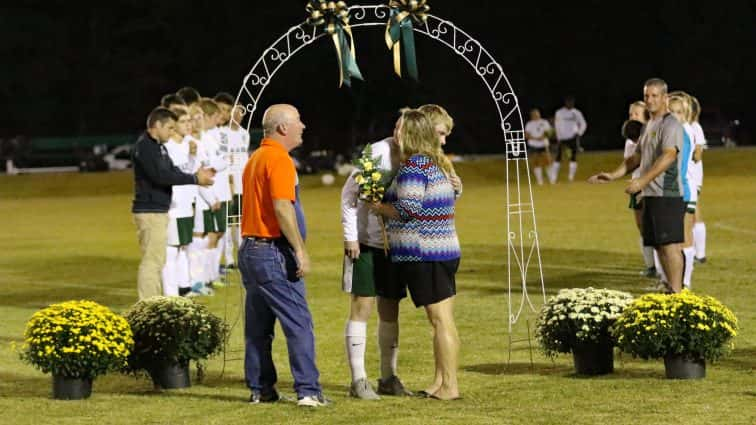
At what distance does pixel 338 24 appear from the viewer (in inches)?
416

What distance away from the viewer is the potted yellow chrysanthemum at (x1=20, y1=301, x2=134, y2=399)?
9.62m

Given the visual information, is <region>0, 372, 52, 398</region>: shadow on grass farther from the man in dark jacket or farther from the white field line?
the white field line

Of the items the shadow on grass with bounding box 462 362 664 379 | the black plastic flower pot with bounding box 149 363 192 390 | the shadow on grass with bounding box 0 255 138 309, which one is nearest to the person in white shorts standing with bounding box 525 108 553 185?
the shadow on grass with bounding box 0 255 138 309

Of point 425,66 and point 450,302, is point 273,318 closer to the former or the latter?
point 450,302

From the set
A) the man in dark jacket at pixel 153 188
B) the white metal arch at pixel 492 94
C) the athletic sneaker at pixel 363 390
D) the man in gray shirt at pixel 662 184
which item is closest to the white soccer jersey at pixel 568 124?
the white metal arch at pixel 492 94

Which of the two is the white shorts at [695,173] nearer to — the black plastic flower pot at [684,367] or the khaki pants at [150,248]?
the khaki pants at [150,248]

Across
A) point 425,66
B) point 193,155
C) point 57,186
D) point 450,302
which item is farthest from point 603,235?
point 425,66

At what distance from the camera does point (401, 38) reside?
35.7 feet

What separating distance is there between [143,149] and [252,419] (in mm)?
4375

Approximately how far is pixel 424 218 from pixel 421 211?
0.17 ft

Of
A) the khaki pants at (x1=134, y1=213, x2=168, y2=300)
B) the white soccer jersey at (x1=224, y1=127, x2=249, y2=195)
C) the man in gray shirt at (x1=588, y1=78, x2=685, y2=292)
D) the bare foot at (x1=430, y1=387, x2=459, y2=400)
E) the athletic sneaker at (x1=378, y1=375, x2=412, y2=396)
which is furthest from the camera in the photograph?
the white soccer jersey at (x1=224, y1=127, x2=249, y2=195)

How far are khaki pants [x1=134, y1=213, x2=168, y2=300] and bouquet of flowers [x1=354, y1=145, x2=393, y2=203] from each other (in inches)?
161

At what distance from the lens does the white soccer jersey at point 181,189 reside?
14852mm

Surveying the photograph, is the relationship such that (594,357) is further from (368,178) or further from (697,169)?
(697,169)
